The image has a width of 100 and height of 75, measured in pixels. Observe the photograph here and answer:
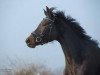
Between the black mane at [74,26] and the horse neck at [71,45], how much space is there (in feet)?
0.43

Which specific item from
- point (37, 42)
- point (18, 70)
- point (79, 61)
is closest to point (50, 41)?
point (37, 42)

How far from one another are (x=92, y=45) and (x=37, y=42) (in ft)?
4.44

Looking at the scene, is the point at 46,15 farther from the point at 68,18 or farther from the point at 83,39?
the point at 83,39

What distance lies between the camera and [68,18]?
8.76 meters

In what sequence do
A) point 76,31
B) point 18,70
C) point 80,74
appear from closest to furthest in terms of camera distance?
1. point 80,74
2. point 76,31
3. point 18,70

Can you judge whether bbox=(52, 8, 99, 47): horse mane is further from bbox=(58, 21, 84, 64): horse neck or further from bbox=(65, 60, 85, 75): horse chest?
bbox=(65, 60, 85, 75): horse chest

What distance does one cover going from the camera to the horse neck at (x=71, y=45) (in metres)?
8.30

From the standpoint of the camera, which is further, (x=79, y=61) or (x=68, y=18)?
(x=68, y=18)

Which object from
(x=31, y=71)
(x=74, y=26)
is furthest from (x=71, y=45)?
(x=31, y=71)

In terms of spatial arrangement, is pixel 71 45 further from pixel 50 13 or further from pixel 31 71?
pixel 31 71

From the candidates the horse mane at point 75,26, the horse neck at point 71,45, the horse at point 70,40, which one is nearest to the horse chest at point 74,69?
the horse at point 70,40

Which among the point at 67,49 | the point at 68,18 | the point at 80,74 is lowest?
the point at 80,74

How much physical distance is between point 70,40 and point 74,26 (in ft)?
1.42

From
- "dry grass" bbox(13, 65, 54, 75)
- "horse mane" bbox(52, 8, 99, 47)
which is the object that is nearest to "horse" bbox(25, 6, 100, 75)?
"horse mane" bbox(52, 8, 99, 47)
